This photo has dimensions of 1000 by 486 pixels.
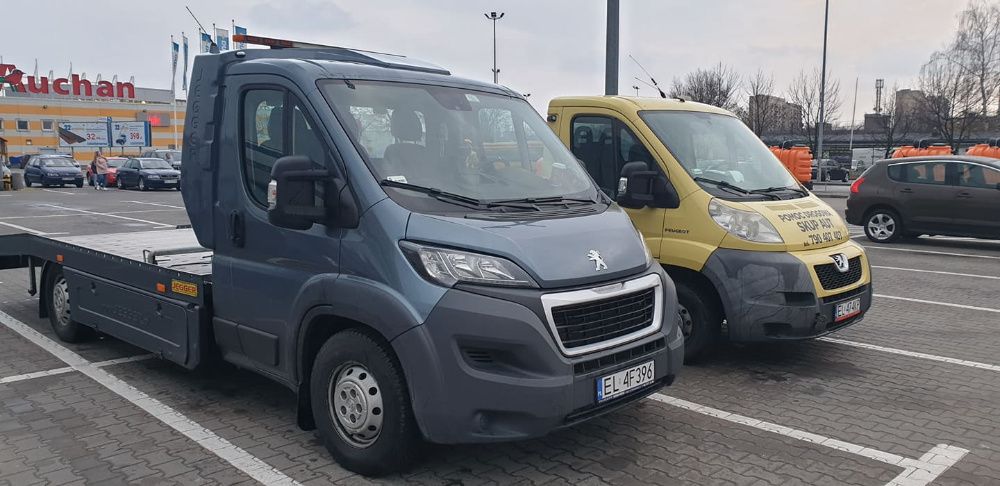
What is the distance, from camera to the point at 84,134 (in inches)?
2532

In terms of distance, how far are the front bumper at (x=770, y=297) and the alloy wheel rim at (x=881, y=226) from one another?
965 cm

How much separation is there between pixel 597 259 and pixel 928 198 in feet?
39.6

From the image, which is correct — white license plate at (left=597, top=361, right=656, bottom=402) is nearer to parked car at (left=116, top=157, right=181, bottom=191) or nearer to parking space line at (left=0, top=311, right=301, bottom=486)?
parking space line at (left=0, top=311, right=301, bottom=486)

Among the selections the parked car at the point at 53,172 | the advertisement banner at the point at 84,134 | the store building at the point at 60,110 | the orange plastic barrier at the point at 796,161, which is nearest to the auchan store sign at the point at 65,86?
the store building at the point at 60,110

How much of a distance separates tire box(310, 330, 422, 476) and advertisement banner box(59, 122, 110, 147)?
220ft

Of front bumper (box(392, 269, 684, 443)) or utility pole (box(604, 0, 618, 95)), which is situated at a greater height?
utility pole (box(604, 0, 618, 95))

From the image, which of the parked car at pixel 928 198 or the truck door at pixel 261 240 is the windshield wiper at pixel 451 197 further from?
the parked car at pixel 928 198

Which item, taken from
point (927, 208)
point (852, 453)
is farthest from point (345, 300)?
point (927, 208)

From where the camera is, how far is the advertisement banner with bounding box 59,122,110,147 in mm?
62812

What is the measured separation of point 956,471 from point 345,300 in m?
3.36

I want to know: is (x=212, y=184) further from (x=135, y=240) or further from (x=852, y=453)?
(x=852, y=453)

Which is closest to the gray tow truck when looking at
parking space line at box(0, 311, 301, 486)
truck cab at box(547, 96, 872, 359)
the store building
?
parking space line at box(0, 311, 301, 486)

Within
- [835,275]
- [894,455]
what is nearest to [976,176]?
[835,275]

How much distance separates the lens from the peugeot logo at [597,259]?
394 centimetres
